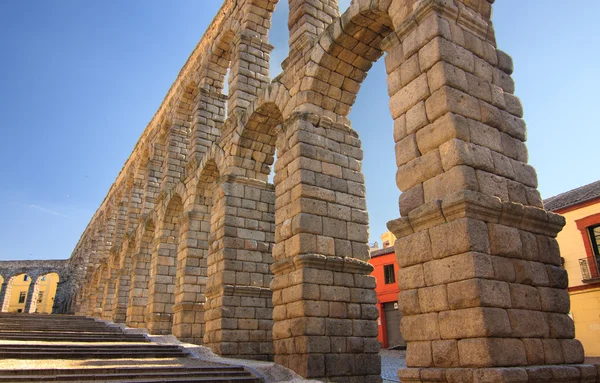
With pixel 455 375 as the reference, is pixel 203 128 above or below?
above

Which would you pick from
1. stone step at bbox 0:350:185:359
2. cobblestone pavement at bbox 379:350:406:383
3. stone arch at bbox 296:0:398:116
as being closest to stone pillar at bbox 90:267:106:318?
cobblestone pavement at bbox 379:350:406:383

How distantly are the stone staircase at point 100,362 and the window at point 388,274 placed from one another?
Answer: 1456cm

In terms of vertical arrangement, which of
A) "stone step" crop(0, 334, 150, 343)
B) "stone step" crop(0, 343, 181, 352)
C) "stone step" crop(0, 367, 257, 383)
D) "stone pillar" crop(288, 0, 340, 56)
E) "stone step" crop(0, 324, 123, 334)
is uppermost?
"stone pillar" crop(288, 0, 340, 56)

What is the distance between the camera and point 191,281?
12.3 meters

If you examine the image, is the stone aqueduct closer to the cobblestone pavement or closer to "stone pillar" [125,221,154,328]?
the cobblestone pavement

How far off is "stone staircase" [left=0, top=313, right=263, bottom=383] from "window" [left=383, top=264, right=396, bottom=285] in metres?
14.6

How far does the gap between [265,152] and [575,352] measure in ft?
25.5

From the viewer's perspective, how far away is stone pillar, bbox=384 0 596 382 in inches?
177

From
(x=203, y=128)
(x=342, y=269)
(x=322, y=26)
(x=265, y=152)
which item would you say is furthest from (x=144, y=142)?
(x=342, y=269)

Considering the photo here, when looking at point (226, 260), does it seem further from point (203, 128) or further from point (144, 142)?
point (144, 142)

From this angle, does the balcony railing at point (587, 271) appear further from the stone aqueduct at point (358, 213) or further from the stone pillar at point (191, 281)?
the stone pillar at point (191, 281)

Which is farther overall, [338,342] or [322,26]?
[322,26]

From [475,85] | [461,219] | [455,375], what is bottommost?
[455,375]

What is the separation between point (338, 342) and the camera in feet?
24.5
